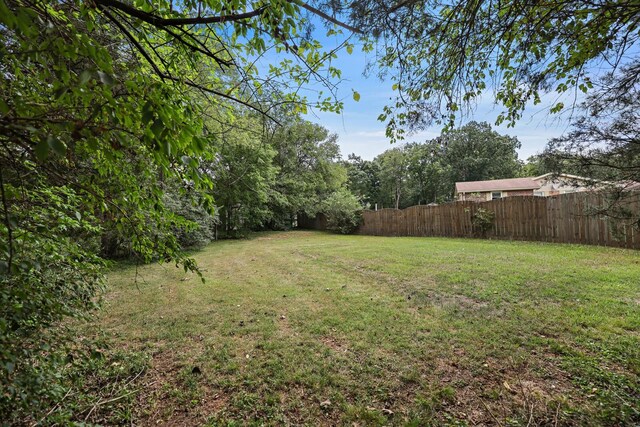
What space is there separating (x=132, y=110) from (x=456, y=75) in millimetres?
2970

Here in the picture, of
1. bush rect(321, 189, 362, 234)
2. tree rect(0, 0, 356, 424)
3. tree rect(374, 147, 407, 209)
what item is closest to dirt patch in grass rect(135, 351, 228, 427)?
tree rect(0, 0, 356, 424)

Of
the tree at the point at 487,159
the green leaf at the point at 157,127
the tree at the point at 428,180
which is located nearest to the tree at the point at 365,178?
the tree at the point at 428,180

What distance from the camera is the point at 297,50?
2160 millimetres

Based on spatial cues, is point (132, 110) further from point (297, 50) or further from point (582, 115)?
point (582, 115)

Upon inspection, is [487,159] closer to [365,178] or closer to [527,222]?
[365,178]

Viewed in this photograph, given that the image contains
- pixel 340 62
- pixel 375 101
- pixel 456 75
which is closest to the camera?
pixel 340 62

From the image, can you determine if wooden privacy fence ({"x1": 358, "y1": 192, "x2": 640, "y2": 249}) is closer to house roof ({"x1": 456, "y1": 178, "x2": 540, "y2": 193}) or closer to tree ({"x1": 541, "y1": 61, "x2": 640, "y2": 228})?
tree ({"x1": 541, "y1": 61, "x2": 640, "y2": 228})

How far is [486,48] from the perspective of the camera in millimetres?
2904

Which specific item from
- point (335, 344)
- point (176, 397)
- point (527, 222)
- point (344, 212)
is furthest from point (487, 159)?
point (176, 397)

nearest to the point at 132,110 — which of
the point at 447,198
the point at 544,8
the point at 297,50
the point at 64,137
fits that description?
the point at 64,137

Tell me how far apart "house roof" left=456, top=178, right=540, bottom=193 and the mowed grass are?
20.9m

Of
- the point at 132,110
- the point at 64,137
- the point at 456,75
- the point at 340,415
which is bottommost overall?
the point at 340,415

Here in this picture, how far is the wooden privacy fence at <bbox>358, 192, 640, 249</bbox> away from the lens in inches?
280

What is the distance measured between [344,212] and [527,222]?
9.39 meters
